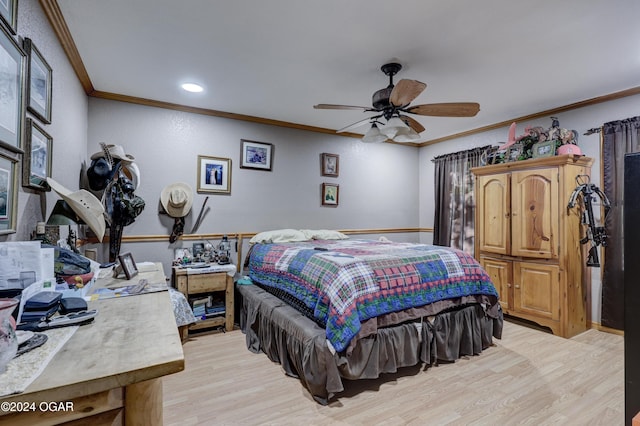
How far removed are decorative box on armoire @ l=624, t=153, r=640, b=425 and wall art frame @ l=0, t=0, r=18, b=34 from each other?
230cm

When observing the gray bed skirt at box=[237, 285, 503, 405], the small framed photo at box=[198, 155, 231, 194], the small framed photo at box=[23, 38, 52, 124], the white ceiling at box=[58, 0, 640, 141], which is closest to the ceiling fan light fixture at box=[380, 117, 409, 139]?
the white ceiling at box=[58, 0, 640, 141]

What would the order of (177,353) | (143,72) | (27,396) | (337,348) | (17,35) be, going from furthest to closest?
(143,72) → (337,348) → (17,35) → (177,353) → (27,396)

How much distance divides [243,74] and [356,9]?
131cm

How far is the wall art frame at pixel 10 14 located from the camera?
4.22 ft

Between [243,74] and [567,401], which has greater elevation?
[243,74]

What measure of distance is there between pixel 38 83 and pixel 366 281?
2.28 meters

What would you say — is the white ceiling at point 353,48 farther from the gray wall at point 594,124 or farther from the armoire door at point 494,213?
the armoire door at point 494,213

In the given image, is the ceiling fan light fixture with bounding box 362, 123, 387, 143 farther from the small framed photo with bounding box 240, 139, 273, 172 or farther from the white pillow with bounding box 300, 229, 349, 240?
the small framed photo with bounding box 240, 139, 273, 172

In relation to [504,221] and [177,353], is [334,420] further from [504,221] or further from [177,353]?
[504,221]

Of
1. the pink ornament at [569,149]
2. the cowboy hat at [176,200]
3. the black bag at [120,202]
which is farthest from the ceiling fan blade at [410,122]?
the black bag at [120,202]

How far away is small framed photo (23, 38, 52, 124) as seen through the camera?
1.56m

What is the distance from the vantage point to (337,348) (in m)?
2.05

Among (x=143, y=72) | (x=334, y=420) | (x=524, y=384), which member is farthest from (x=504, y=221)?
(x=143, y=72)

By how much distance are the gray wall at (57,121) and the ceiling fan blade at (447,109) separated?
2464mm
